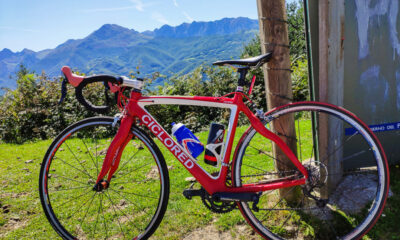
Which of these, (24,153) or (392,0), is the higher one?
(392,0)

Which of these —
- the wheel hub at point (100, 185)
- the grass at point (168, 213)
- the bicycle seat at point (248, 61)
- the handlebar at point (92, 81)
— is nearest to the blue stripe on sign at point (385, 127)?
the grass at point (168, 213)

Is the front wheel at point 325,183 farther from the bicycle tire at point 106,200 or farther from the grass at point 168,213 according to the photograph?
the bicycle tire at point 106,200

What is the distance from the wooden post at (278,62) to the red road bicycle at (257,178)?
23 mm

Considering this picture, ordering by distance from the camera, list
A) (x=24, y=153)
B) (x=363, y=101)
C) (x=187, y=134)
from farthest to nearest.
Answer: (x=24, y=153) < (x=363, y=101) < (x=187, y=134)

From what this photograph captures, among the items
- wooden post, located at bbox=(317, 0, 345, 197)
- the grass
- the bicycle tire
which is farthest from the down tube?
wooden post, located at bbox=(317, 0, 345, 197)

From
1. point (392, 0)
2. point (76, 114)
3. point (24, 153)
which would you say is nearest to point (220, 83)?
point (76, 114)

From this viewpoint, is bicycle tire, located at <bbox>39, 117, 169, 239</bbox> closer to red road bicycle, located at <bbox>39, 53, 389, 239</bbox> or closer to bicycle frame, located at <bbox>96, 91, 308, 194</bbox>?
red road bicycle, located at <bbox>39, 53, 389, 239</bbox>

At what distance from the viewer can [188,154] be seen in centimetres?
251

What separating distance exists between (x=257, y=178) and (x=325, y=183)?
0.95m

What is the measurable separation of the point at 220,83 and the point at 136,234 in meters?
6.94

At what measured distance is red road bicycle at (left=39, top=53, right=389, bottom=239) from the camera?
7.81 feet

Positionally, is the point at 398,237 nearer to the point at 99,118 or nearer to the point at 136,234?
the point at 136,234

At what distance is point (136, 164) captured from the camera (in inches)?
189

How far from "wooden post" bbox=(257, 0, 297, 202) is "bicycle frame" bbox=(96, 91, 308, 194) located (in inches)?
14.4
